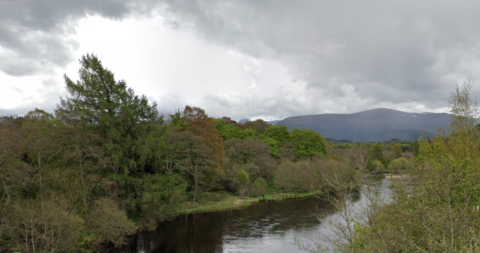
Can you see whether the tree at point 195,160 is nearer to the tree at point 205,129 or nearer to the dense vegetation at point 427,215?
the tree at point 205,129

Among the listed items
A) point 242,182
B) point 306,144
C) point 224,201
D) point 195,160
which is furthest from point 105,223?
point 306,144

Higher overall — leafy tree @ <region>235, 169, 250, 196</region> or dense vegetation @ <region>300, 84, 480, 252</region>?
dense vegetation @ <region>300, 84, 480, 252</region>

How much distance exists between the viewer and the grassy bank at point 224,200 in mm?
35469

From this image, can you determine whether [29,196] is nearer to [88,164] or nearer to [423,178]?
[88,164]

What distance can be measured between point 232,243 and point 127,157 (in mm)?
12185

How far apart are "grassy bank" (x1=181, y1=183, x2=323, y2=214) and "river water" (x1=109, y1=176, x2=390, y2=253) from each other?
6.00 ft

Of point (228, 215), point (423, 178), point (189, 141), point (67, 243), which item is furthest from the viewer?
point (189, 141)

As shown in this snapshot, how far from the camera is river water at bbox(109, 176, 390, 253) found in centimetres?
2166

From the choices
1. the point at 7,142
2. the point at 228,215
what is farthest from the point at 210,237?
the point at 7,142

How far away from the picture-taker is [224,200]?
40031 millimetres

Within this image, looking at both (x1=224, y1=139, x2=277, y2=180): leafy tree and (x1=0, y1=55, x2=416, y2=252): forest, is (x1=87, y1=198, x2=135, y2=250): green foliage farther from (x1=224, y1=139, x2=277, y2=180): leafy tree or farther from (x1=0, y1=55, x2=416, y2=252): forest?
(x1=224, y1=139, x2=277, y2=180): leafy tree

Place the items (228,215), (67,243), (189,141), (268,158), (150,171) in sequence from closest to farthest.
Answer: (67,243) < (150,171) < (228,215) < (189,141) < (268,158)

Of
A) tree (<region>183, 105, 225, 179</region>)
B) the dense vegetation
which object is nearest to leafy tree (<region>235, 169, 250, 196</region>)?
tree (<region>183, 105, 225, 179</region>)

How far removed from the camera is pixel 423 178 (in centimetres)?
883
